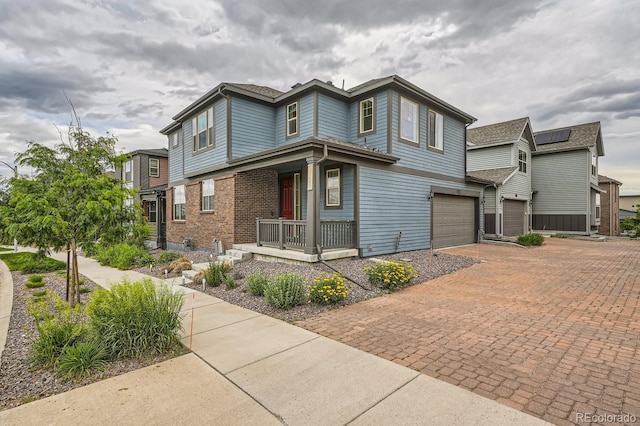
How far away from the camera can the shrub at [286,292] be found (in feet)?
19.2

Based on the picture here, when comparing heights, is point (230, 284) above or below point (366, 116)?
below

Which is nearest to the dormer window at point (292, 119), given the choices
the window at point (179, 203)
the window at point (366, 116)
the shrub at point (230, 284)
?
the window at point (366, 116)

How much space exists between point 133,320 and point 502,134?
2311 centimetres

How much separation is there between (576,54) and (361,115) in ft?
32.8

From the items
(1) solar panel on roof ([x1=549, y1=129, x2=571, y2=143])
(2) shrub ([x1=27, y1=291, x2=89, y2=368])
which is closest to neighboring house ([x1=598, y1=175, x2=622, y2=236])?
(1) solar panel on roof ([x1=549, y1=129, x2=571, y2=143])

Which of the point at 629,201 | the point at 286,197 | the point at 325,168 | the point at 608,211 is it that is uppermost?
the point at 629,201

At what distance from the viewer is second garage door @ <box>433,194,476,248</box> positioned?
14.2 m

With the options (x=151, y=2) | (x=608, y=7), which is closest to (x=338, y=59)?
(x=151, y=2)

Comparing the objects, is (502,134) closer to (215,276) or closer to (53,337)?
(215,276)

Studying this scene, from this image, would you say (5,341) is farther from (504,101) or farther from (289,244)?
(504,101)

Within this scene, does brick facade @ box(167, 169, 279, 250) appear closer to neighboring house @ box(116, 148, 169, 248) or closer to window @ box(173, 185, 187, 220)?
window @ box(173, 185, 187, 220)

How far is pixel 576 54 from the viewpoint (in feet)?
44.1

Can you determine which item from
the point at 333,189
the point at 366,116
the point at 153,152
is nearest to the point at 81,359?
the point at 333,189

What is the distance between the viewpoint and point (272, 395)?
2973mm
